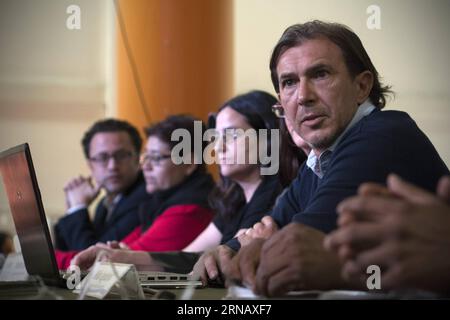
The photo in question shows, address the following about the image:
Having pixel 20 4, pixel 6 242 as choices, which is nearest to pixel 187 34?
pixel 20 4

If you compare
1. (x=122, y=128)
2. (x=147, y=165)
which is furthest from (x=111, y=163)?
(x=147, y=165)

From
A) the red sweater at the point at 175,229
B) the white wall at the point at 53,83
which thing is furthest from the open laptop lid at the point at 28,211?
the white wall at the point at 53,83

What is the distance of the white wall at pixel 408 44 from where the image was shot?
1.54m

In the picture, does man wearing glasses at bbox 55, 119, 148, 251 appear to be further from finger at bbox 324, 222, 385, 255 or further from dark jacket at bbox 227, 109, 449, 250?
finger at bbox 324, 222, 385, 255

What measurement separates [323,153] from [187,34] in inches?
69.8

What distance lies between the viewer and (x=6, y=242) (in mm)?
3406

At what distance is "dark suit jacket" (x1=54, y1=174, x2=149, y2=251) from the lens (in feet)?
9.49

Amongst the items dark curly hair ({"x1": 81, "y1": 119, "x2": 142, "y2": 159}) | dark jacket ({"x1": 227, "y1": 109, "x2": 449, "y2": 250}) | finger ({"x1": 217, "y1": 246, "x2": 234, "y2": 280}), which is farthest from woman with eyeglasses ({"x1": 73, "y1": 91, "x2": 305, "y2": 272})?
dark curly hair ({"x1": 81, "y1": 119, "x2": 142, "y2": 159})

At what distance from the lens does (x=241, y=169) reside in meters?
2.13

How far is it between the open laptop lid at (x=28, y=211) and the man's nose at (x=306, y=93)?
19.5 inches

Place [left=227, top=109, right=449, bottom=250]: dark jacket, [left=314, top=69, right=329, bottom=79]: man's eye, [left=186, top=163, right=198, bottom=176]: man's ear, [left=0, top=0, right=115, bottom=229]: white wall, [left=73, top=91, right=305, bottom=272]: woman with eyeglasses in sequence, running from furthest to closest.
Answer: [left=0, top=0, right=115, bottom=229]: white wall → [left=186, top=163, right=198, bottom=176]: man's ear → [left=73, top=91, right=305, bottom=272]: woman with eyeglasses → [left=314, top=69, right=329, bottom=79]: man's eye → [left=227, top=109, right=449, bottom=250]: dark jacket

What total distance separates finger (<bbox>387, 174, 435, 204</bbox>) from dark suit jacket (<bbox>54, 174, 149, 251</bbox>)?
7.30ft

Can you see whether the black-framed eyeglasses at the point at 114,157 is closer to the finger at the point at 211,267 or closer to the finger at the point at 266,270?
the finger at the point at 211,267
